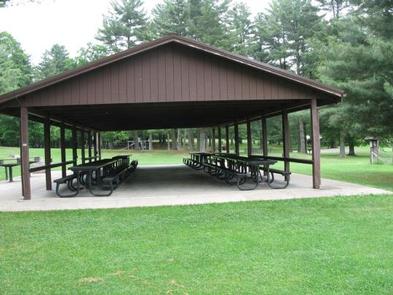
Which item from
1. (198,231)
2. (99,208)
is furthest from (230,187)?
(198,231)

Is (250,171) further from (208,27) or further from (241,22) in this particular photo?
(241,22)

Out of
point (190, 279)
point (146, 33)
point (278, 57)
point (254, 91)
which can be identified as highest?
point (146, 33)

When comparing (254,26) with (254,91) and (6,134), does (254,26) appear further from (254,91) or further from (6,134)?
(254,91)

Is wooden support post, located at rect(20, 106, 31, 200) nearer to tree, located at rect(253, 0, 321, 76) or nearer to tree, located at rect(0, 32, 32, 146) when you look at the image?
tree, located at rect(0, 32, 32, 146)

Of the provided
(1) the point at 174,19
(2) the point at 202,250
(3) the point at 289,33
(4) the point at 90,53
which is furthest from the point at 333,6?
(2) the point at 202,250

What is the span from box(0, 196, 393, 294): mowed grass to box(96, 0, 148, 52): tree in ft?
136

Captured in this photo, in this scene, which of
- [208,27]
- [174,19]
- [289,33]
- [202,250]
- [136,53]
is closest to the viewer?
[202,250]

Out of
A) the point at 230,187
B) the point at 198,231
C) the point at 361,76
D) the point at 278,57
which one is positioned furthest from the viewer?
the point at 278,57

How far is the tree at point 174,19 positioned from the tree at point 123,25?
5928 mm

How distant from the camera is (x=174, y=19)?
41344 millimetres

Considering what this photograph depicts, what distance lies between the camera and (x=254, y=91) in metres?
10.9

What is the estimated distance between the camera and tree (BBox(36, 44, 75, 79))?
6111 cm

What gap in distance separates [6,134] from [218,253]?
2253 inches

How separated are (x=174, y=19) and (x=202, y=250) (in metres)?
37.7
